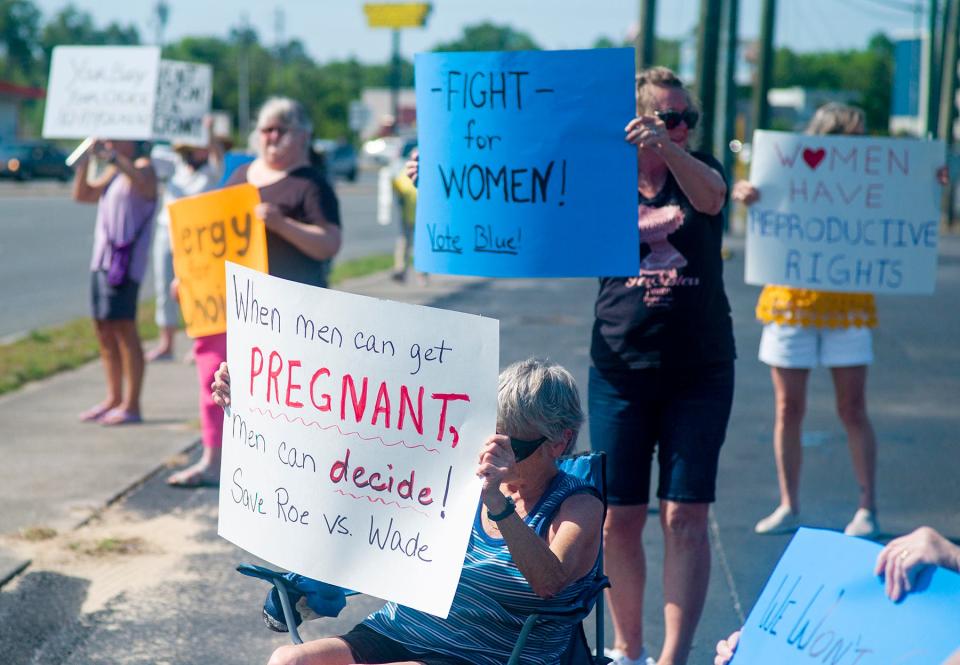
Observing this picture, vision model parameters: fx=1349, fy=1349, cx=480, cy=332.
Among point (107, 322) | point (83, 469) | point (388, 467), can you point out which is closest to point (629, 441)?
point (388, 467)

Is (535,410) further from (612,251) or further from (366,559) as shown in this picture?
(612,251)

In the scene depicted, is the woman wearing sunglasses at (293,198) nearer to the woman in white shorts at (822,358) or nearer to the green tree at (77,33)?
the woman in white shorts at (822,358)

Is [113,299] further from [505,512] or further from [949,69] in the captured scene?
[949,69]

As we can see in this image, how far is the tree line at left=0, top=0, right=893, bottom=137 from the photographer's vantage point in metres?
88.8

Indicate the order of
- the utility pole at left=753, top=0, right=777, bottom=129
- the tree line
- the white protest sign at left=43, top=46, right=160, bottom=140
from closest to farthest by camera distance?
the white protest sign at left=43, top=46, right=160, bottom=140 < the utility pole at left=753, top=0, right=777, bottom=129 < the tree line

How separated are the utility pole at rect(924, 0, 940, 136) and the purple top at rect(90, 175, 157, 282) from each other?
1801 cm

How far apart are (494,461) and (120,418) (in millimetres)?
5369

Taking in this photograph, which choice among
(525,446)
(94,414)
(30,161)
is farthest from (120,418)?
Answer: (30,161)

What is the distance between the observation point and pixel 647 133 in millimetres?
3594

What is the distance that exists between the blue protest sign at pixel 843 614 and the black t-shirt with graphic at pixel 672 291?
1.27m

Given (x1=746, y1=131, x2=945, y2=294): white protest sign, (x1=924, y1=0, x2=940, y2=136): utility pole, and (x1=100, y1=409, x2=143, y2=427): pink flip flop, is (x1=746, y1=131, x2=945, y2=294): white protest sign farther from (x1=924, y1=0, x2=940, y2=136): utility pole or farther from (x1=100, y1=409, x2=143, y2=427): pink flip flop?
(x1=924, y1=0, x2=940, y2=136): utility pole

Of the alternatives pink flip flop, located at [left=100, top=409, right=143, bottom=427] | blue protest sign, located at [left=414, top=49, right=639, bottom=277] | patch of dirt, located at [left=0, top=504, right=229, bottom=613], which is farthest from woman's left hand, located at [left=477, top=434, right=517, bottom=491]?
pink flip flop, located at [left=100, top=409, right=143, bottom=427]

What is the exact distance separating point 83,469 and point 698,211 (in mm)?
3957

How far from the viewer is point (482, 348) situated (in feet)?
9.09
